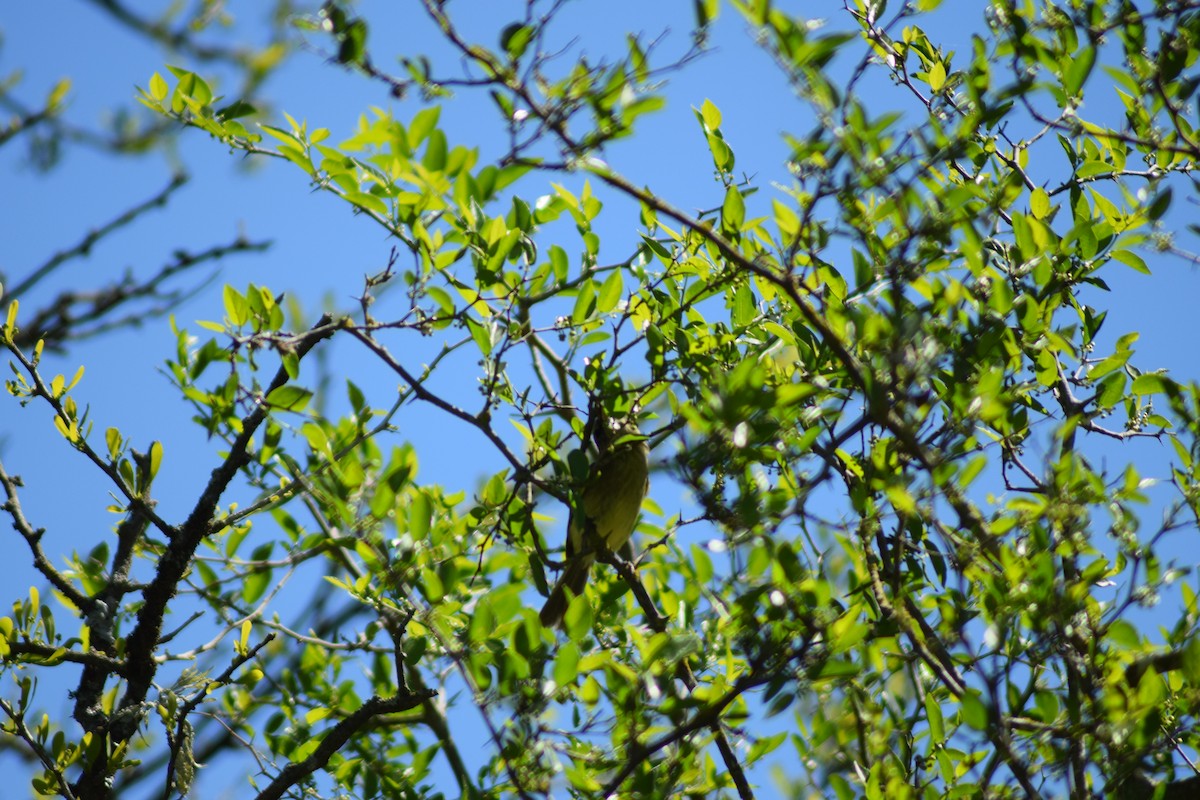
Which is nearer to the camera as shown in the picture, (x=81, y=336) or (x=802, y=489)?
(x=81, y=336)

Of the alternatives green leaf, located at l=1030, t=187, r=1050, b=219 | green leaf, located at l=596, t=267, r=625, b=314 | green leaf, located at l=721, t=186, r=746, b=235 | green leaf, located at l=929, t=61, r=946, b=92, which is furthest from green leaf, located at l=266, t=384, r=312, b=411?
green leaf, located at l=929, t=61, r=946, b=92

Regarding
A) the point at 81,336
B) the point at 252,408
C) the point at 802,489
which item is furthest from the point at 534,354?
the point at 81,336

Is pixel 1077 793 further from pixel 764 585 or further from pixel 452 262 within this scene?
pixel 452 262

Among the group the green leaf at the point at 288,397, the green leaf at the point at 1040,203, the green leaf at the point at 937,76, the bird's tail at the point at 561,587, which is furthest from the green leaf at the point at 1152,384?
the green leaf at the point at 288,397

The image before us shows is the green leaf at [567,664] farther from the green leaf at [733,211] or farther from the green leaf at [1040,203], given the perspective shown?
the green leaf at [1040,203]

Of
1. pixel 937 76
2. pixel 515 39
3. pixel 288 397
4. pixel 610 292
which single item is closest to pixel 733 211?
pixel 610 292

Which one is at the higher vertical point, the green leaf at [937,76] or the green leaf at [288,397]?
the green leaf at [937,76]

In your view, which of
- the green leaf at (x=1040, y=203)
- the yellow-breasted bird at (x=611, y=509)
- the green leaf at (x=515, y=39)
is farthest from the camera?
the yellow-breasted bird at (x=611, y=509)

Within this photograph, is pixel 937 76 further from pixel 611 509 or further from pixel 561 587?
pixel 561 587

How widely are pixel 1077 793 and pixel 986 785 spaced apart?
0.36 m

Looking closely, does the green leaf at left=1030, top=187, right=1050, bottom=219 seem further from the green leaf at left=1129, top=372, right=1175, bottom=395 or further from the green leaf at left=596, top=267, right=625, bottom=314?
the green leaf at left=596, top=267, right=625, bottom=314

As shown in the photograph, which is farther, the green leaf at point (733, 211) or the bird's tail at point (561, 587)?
the bird's tail at point (561, 587)

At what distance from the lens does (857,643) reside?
234 centimetres

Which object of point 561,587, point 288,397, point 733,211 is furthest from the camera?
point 561,587
